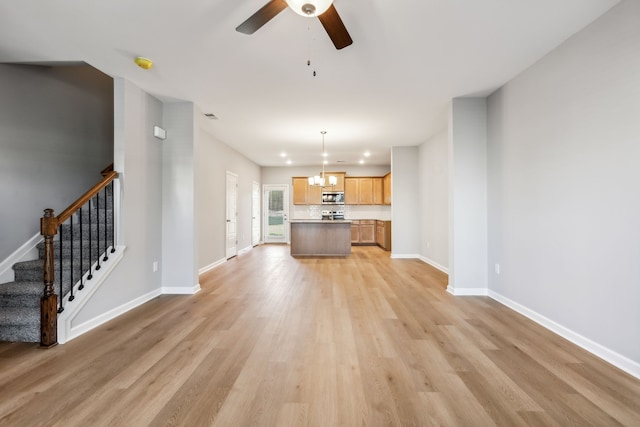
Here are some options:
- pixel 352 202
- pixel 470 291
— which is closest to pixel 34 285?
pixel 470 291

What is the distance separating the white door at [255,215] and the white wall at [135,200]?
4692mm

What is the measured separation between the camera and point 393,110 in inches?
167

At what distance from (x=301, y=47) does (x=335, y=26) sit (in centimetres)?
74

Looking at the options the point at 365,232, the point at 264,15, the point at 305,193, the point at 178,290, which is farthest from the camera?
the point at 305,193

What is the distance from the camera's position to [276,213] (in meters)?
9.77

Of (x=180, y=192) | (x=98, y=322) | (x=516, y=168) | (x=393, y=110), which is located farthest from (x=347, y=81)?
(x=98, y=322)

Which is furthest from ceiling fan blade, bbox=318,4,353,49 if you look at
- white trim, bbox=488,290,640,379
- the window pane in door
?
the window pane in door

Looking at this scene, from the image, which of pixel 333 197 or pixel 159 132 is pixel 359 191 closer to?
pixel 333 197

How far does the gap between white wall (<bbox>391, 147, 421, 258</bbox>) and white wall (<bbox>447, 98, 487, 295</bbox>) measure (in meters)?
2.89

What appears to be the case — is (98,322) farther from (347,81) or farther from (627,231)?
(627,231)

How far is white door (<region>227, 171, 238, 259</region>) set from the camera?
6562mm

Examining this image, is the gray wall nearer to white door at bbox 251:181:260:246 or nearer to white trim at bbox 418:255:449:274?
white door at bbox 251:181:260:246

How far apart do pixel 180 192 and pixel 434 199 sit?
4.82 m

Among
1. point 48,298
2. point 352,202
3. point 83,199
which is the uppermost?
point 352,202
